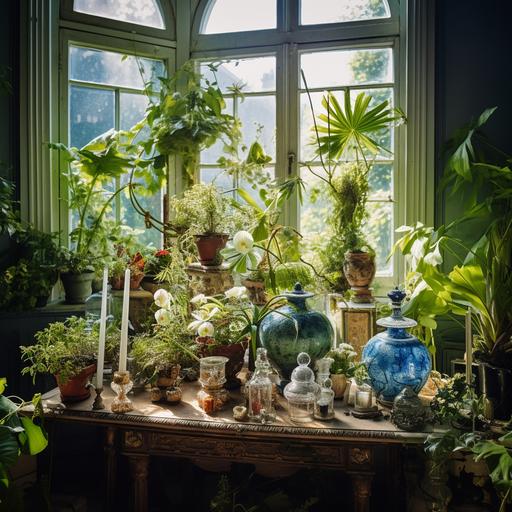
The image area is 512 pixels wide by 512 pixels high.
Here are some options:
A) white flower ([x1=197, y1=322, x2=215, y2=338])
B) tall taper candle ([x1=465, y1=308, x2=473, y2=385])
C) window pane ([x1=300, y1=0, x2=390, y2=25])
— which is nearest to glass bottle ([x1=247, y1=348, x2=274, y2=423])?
white flower ([x1=197, y1=322, x2=215, y2=338])

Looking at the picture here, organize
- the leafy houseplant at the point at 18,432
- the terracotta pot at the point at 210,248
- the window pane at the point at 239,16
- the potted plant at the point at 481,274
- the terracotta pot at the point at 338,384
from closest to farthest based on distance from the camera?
the leafy houseplant at the point at 18,432 < the potted plant at the point at 481,274 < the terracotta pot at the point at 338,384 < the terracotta pot at the point at 210,248 < the window pane at the point at 239,16

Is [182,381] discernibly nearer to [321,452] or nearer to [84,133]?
[321,452]

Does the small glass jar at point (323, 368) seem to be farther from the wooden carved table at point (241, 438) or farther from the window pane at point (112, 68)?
the window pane at point (112, 68)

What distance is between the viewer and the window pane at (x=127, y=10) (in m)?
3.07

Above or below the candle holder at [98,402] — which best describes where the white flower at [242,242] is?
above

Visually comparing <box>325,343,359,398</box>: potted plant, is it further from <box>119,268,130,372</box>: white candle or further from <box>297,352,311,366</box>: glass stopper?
<box>119,268,130,372</box>: white candle

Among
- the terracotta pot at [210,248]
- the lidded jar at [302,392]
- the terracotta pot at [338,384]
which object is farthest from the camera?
the terracotta pot at [210,248]

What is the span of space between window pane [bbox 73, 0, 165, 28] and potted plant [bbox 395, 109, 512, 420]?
1.80 meters

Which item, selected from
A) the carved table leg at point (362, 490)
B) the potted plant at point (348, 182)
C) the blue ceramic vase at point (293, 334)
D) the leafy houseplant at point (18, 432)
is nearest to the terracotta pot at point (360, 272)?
the potted plant at point (348, 182)

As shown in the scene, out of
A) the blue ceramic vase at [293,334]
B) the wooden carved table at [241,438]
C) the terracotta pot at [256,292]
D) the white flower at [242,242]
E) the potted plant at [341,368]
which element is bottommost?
the wooden carved table at [241,438]

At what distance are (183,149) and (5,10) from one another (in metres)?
1.11

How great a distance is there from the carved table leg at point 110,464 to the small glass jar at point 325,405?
774 mm

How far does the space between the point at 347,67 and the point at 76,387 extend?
215 centimetres

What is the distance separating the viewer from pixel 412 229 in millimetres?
2721
